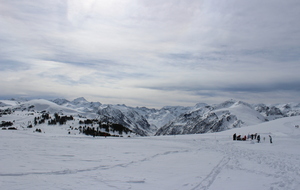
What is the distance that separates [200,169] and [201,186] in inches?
171

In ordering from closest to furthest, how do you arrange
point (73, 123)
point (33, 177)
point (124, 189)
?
1. point (124, 189)
2. point (33, 177)
3. point (73, 123)

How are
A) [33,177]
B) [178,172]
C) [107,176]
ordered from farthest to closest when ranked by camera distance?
[178,172] → [107,176] → [33,177]

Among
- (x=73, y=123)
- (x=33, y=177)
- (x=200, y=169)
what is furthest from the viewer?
(x=73, y=123)

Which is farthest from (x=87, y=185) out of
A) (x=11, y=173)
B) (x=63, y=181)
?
(x=11, y=173)

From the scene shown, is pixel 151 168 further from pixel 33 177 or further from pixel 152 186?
pixel 33 177

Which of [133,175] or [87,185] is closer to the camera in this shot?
[87,185]

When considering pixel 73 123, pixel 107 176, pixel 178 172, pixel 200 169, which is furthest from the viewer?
pixel 73 123

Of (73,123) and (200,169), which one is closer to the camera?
(200,169)

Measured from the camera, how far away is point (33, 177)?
35.2 feet

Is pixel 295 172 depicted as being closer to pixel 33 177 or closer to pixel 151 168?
pixel 151 168

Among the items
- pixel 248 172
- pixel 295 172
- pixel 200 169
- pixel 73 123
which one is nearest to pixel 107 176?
pixel 200 169

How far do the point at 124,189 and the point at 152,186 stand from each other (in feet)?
5.23

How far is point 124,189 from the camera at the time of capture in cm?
1005

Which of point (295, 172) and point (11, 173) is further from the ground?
point (11, 173)
